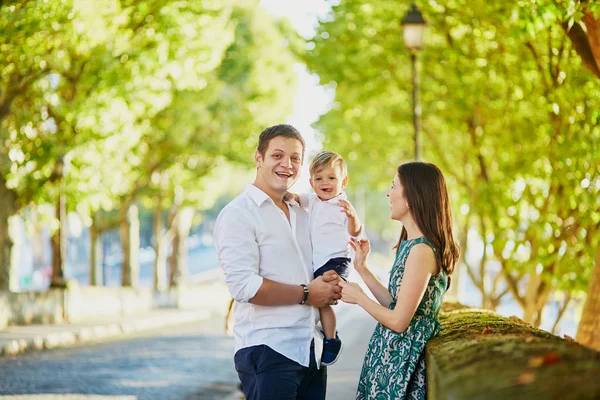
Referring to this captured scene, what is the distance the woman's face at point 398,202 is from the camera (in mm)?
4484

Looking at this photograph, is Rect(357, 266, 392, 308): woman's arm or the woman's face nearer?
the woman's face

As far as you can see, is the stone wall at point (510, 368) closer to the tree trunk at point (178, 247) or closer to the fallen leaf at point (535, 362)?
the fallen leaf at point (535, 362)

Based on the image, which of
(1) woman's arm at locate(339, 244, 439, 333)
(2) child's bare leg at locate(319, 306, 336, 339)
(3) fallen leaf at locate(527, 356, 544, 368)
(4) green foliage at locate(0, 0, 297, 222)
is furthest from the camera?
(4) green foliage at locate(0, 0, 297, 222)

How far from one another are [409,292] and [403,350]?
34cm

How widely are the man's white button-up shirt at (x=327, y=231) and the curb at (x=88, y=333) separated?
12.3 meters

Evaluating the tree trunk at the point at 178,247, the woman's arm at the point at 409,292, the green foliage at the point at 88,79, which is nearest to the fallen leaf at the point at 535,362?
the woman's arm at the point at 409,292

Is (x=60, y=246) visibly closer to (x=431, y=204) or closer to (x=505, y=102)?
(x=505, y=102)

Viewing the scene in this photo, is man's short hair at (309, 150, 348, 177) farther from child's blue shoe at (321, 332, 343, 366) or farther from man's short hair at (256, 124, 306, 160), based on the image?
child's blue shoe at (321, 332, 343, 366)

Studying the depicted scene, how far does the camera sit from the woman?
4.27 metres

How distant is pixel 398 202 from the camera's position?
4492mm

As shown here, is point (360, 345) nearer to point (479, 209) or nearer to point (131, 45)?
point (479, 209)

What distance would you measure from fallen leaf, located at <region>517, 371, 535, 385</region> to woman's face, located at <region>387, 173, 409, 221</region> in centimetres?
183

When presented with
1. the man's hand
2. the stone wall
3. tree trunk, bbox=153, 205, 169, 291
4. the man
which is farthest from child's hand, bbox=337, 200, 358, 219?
tree trunk, bbox=153, 205, 169, 291

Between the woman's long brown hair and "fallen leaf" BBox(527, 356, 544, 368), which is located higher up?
the woman's long brown hair
